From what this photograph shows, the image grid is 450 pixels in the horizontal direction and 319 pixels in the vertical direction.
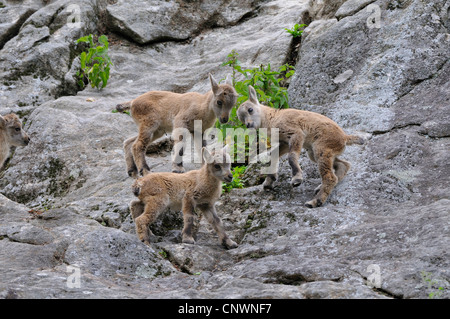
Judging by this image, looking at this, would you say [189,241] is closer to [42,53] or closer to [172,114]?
[172,114]

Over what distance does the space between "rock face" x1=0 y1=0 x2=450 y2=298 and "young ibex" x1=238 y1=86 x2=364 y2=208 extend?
10.8 inches

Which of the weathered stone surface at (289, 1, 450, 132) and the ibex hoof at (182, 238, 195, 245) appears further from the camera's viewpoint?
the weathered stone surface at (289, 1, 450, 132)

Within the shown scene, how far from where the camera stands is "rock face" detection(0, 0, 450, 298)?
592 cm

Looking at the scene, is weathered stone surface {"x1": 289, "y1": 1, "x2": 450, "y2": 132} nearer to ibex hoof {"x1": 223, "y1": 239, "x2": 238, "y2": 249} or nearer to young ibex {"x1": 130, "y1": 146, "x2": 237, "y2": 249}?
young ibex {"x1": 130, "y1": 146, "x2": 237, "y2": 249}

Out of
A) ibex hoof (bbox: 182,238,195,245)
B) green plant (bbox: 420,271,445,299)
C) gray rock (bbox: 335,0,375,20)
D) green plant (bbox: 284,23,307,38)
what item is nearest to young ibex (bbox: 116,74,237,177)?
ibex hoof (bbox: 182,238,195,245)

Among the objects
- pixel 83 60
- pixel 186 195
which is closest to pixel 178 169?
pixel 186 195

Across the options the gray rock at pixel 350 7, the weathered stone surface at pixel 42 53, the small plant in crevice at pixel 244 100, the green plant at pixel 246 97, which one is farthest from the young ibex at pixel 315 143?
the weathered stone surface at pixel 42 53

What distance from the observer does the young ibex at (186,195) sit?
301 inches

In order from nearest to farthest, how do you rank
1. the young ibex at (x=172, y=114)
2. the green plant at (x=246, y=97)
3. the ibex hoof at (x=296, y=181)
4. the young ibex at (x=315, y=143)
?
the young ibex at (x=315, y=143) → the ibex hoof at (x=296, y=181) → the young ibex at (x=172, y=114) → the green plant at (x=246, y=97)

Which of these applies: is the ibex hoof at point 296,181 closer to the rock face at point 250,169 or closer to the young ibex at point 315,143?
the young ibex at point 315,143

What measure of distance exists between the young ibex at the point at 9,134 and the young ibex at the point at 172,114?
2.09 meters

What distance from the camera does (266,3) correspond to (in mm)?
16531

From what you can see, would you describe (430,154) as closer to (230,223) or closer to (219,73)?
(230,223)

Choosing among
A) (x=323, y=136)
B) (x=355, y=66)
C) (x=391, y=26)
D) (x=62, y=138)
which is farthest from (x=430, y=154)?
(x=62, y=138)
